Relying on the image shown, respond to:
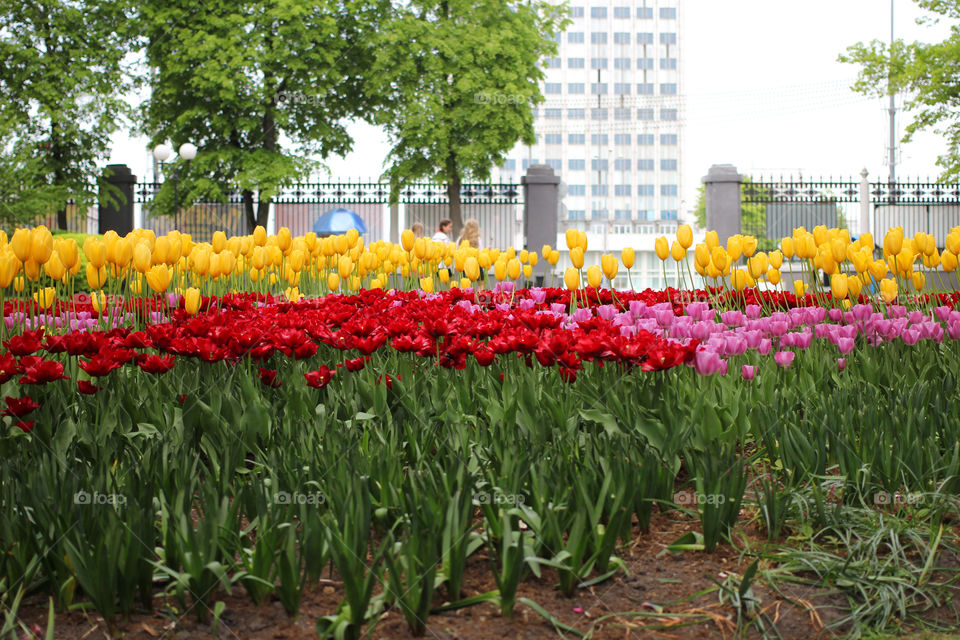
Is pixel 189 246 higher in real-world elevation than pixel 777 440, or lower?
higher

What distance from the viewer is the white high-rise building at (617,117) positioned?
108 m

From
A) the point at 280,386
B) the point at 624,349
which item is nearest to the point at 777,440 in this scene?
the point at 624,349

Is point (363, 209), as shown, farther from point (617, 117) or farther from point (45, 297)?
point (617, 117)

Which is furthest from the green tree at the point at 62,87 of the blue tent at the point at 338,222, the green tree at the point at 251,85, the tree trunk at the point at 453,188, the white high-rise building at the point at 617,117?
the white high-rise building at the point at 617,117

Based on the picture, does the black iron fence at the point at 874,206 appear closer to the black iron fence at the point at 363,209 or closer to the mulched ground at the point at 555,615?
the black iron fence at the point at 363,209

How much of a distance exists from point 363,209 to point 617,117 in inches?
3477

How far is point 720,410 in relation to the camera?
338 cm

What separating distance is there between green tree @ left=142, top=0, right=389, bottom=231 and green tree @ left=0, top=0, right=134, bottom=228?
148 centimetres

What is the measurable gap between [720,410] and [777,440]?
275 millimetres

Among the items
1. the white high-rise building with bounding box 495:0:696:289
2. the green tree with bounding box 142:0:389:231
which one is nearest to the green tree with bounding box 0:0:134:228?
the green tree with bounding box 142:0:389:231

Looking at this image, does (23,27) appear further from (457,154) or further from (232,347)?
(232,347)

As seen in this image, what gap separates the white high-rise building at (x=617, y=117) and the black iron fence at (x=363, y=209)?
253 feet

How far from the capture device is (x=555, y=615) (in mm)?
2191

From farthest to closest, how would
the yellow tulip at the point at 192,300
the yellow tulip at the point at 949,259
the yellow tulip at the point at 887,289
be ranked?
the yellow tulip at the point at 949,259 < the yellow tulip at the point at 887,289 < the yellow tulip at the point at 192,300
